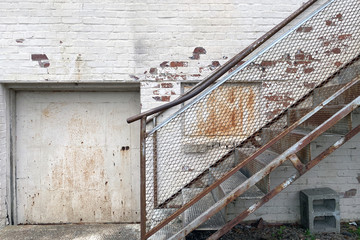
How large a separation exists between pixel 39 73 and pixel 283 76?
2.86 meters

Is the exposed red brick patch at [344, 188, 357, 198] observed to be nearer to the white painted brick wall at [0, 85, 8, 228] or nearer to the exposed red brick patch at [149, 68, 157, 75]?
the exposed red brick patch at [149, 68, 157, 75]

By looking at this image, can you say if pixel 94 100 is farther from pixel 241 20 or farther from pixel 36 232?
pixel 241 20

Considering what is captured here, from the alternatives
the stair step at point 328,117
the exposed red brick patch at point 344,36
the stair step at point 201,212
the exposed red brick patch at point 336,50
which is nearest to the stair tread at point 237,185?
the stair step at point 201,212

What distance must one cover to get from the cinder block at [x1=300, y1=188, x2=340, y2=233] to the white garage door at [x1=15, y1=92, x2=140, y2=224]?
80.0 inches

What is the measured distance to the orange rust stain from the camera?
9.27 feet

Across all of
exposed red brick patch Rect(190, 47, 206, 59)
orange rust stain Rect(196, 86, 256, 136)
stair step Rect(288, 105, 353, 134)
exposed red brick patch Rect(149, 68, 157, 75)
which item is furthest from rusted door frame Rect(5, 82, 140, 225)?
stair step Rect(288, 105, 353, 134)

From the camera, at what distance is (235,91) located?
3.13 metres

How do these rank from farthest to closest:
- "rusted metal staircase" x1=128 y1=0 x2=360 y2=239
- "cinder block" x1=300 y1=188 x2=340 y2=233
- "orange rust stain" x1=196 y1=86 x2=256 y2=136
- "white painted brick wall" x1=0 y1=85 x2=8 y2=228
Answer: "white painted brick wall" x1=0 y1=85 x2=8 y2=228
"cinder block" x1=300 y1=188 x2=340 y2=233
"orange rust stain" x1=196 y1=86 x2=256 y2=136
"rusted metal staircase" x1=128 y1=0 x2=360 y2=239

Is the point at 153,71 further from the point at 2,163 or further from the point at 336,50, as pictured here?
the point at 336,50

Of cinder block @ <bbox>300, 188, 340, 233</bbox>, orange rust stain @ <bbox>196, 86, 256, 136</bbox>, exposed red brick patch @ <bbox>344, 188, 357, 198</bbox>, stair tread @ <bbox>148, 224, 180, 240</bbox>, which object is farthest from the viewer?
exposed red brick patch @ <bbox>344, 188, 357, 198</bbox>

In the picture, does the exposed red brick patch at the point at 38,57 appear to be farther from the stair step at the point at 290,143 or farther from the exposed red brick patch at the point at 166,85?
the stair step at the point at 290,143

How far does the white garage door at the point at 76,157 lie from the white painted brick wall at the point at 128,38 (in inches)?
11.0

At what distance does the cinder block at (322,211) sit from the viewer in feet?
9.62

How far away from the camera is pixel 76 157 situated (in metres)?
3.34
